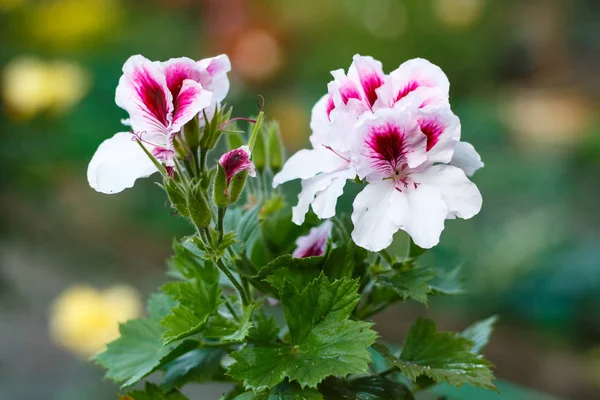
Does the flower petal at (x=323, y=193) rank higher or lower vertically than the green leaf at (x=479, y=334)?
higher

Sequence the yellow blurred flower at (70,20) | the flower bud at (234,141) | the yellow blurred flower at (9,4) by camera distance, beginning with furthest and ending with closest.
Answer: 1. the yellow blurred flower at (70,20)
2. the yellow blurred flower at (9,4)
3. the flower bud at (234,141)

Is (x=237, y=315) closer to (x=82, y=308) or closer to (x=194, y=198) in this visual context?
(x=194, y=198)

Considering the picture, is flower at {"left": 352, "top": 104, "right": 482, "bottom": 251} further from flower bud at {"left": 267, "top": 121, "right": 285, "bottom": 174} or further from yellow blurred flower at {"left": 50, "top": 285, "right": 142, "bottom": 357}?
yellow blurred flower at {"left": 50, "top": 285, "right": 142, "bottom": 357}

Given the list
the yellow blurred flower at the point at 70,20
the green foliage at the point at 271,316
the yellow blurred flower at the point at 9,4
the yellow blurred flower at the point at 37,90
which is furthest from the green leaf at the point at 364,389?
the yellow blurred flower at the point at 70,20

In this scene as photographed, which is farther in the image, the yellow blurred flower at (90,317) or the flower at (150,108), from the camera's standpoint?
the yellow blurred flower at (90,317)

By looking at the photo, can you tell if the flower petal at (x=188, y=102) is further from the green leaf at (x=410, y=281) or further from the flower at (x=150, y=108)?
the green leaf at (x=410, y=281)

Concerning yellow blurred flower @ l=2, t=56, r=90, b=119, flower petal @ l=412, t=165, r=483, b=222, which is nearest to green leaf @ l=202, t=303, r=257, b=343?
Result: flower petal @ l=412, t=165, r=483, b=222

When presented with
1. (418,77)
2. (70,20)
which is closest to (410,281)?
(418,77)

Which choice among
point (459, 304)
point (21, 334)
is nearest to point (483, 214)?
point (459, 304)
